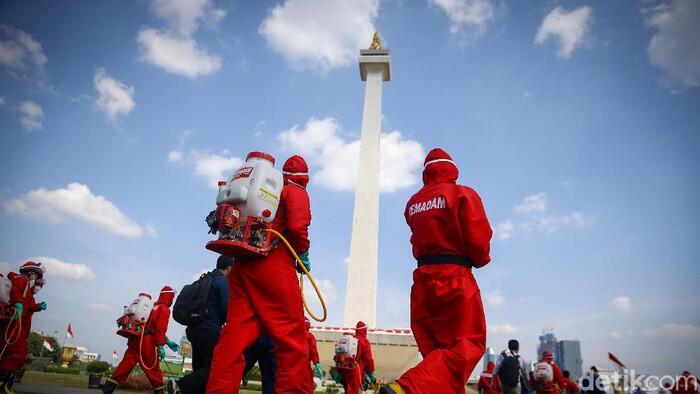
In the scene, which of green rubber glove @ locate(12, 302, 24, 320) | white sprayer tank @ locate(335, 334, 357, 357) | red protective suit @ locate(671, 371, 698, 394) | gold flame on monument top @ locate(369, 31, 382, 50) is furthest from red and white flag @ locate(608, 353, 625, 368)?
gold flame on monument top @ locate(369, 31, 382, 50)

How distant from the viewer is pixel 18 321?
6.17m

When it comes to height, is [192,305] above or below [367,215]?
below

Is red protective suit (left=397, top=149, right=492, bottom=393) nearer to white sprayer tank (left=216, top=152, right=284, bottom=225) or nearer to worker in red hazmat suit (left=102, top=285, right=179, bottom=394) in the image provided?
white sprayer tank (left=216, top=152, right=284, bottom=225)

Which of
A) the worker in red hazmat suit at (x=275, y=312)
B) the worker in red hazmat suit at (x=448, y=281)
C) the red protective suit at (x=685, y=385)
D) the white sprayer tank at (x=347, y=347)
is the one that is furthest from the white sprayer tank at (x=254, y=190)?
the red protective suit at (x=685, y=385)

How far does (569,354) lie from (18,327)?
39734 millimetres

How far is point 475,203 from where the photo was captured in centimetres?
285

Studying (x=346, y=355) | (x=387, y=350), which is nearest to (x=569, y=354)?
(x=387, y=350)

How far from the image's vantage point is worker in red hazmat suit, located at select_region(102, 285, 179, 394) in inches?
214

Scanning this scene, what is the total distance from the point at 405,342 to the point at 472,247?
61.9 ft

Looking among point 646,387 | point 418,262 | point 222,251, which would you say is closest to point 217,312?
point 222,251

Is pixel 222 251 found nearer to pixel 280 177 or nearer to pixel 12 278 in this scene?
pixel 280 177

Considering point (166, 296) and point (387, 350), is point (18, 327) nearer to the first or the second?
point (166, 296)

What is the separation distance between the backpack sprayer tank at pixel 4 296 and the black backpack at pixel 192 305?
3.66 m

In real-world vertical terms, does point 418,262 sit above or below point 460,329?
above
